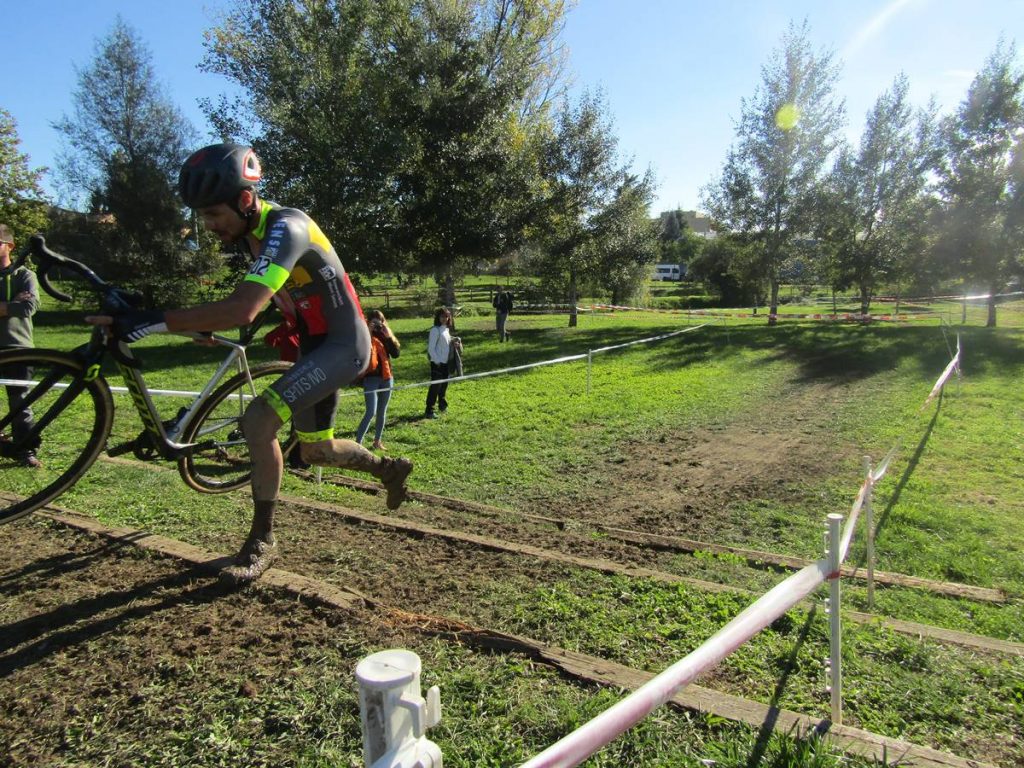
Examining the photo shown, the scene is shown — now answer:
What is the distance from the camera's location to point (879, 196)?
30.6 meters

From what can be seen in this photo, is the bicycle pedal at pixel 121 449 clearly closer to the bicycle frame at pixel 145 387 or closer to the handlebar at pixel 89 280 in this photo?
the bicycle frame at pixel 145 387

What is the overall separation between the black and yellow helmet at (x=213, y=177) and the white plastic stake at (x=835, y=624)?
11.1ft

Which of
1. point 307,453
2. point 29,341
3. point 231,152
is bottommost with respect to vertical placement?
point 307,453

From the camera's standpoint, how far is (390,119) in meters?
23.8

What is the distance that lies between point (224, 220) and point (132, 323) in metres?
0.73

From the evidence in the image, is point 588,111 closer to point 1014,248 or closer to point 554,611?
point 1014,248

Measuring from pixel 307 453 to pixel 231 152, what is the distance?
1833mm

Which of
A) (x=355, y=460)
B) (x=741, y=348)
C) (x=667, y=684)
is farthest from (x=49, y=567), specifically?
(x=741, y=348)

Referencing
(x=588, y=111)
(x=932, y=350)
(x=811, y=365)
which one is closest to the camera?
(x=811, y=365)

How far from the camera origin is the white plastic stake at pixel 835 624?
2.89 metres

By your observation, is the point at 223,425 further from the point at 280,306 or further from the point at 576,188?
the point at 576,188

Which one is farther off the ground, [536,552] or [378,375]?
[378,375]

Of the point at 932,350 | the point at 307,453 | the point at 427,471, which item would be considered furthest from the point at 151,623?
the point at 932,350

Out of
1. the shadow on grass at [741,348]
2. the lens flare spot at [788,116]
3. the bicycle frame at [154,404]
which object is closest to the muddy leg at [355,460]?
the bicycle frame at [154,404]
